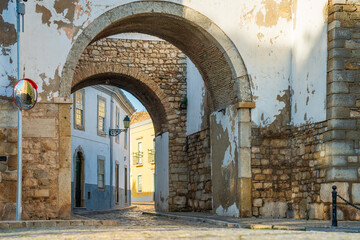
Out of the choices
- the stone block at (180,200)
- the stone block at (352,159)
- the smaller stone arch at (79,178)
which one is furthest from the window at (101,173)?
the stone block at (352,159)

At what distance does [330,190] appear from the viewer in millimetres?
11797

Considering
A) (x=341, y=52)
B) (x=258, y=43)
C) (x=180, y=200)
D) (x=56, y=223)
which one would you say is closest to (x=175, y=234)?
(x=56, y=223)

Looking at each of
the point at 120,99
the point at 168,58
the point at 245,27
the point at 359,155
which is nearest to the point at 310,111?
the point at 359,155

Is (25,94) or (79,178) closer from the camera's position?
(25,94)

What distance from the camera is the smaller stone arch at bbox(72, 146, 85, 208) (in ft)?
82.0

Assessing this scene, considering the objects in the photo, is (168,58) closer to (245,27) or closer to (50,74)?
(245,27)

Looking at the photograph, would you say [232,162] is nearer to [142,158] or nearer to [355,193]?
[355,193]

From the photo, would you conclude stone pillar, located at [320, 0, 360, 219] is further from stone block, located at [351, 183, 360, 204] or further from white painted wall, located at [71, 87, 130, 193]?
white painted wall, located at [71, 87, 130, 193]

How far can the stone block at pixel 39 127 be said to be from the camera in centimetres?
1255

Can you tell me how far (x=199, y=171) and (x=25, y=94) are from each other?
667cm

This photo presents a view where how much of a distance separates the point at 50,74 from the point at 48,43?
1.97 feet

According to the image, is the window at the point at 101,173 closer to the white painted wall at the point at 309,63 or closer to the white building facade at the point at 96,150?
the white building facade at the point at 96,150

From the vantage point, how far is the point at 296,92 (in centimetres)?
1375

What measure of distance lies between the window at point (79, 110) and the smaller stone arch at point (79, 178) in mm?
870
